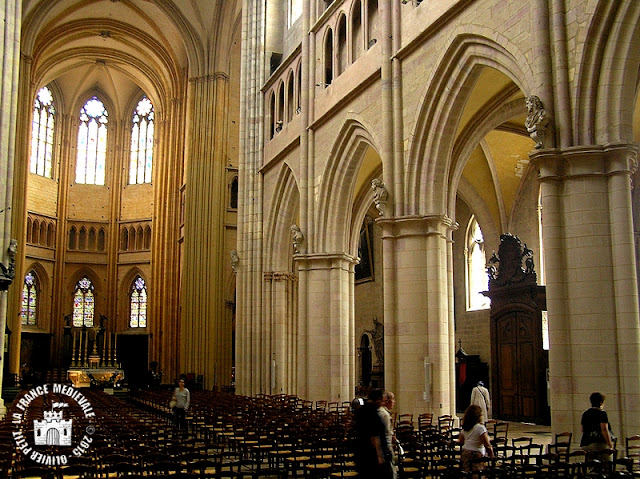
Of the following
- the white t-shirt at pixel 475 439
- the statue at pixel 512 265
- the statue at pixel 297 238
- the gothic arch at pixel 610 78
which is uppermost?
the gothic arch at pixel 610 78

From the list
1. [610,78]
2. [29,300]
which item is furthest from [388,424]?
[29,300]

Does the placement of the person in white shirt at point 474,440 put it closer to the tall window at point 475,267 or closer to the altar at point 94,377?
the tall window at point 475,267

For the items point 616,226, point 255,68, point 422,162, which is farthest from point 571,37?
point 255,68

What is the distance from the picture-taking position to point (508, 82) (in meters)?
16.5

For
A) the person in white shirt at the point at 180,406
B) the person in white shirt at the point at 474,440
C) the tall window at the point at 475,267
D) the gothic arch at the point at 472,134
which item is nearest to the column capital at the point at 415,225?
the gothic arch at the point at 472,134

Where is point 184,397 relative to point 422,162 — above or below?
below

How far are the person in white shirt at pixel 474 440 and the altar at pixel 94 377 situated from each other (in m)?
29.7

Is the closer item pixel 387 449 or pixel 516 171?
pixel 387 449

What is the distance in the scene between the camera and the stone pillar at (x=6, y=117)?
20.3m

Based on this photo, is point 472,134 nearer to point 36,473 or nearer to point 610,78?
point 610,78

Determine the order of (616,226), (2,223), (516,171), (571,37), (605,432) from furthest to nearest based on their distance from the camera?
(516,171), (2,223), (571,37), (616,226), (605,432)

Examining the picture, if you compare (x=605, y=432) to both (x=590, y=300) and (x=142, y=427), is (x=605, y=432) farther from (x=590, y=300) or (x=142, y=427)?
(x=142, y=427)

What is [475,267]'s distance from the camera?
25.3 m

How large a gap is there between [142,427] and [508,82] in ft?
35.2
